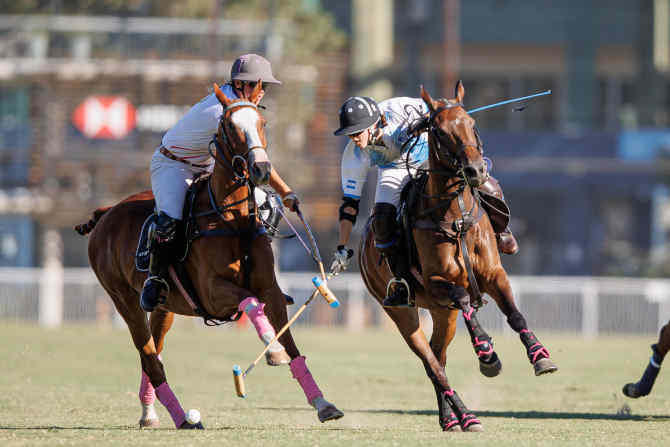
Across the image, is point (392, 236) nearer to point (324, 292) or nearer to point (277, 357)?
point (324, 292)

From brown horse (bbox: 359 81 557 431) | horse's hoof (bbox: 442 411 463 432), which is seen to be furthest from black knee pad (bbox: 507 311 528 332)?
horse's hoof (bbox: 442 411 463 432)

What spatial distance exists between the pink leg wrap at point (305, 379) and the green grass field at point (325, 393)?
294 millimetres

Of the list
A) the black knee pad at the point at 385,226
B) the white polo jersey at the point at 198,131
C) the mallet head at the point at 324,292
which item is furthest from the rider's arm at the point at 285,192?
the black knee pad at the point at 385,226

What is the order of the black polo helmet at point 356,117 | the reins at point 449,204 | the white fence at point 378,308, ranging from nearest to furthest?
the reins at point 449,204, the black polo helmet at point 356,117, the white fence at point 378,308

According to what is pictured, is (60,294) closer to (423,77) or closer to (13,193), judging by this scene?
(13,193)

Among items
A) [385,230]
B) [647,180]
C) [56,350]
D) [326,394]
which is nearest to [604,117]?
[647,180]

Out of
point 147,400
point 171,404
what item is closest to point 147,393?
point 147,400

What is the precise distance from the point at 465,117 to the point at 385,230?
132cm

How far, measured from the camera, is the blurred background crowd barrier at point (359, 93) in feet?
99.7

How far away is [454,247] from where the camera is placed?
29.7 feet

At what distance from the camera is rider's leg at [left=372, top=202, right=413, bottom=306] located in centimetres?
959

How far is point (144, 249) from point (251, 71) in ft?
5.71

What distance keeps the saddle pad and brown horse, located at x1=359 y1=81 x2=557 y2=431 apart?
2.06 meters

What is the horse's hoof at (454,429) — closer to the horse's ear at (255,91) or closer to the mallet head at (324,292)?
the mallet head at (324,292)
